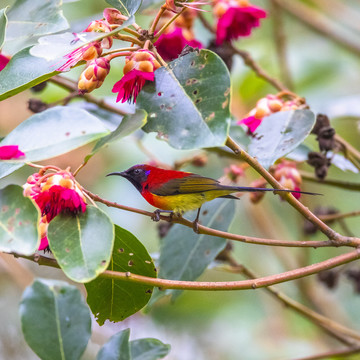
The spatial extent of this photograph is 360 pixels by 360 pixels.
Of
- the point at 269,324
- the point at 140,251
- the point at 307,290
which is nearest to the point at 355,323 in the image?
the point at 269,324

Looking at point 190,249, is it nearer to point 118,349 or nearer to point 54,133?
point 118,349

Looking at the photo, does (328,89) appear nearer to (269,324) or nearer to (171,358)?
(269,324)

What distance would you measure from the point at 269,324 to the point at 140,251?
2.57 meters

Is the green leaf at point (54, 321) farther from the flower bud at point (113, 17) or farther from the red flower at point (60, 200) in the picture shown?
the flower bud at point (113, 17)

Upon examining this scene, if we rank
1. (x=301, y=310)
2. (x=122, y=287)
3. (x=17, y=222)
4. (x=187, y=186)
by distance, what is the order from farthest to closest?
(x=301, y=310)
(x=187, y=186)
(x=122, y=287)
(x=17, y=222)

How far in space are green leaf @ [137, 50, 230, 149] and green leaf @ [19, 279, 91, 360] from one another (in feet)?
1.55

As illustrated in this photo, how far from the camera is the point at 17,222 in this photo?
1132 millimetres

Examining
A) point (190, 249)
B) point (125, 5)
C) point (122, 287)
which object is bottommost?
point (190, 249)

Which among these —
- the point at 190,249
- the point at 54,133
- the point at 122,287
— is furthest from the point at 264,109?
the point at 54,133

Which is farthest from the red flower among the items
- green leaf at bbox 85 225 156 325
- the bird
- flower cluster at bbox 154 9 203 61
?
flower cluster at bbox 154 9 203 61

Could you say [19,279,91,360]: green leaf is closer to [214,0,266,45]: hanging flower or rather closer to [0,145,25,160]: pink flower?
[0,145,25,160]: pink flower

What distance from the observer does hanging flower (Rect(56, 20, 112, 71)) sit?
129 cm

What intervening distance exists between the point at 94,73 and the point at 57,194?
0.27 m

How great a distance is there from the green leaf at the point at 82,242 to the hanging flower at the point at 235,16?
1021 mm
